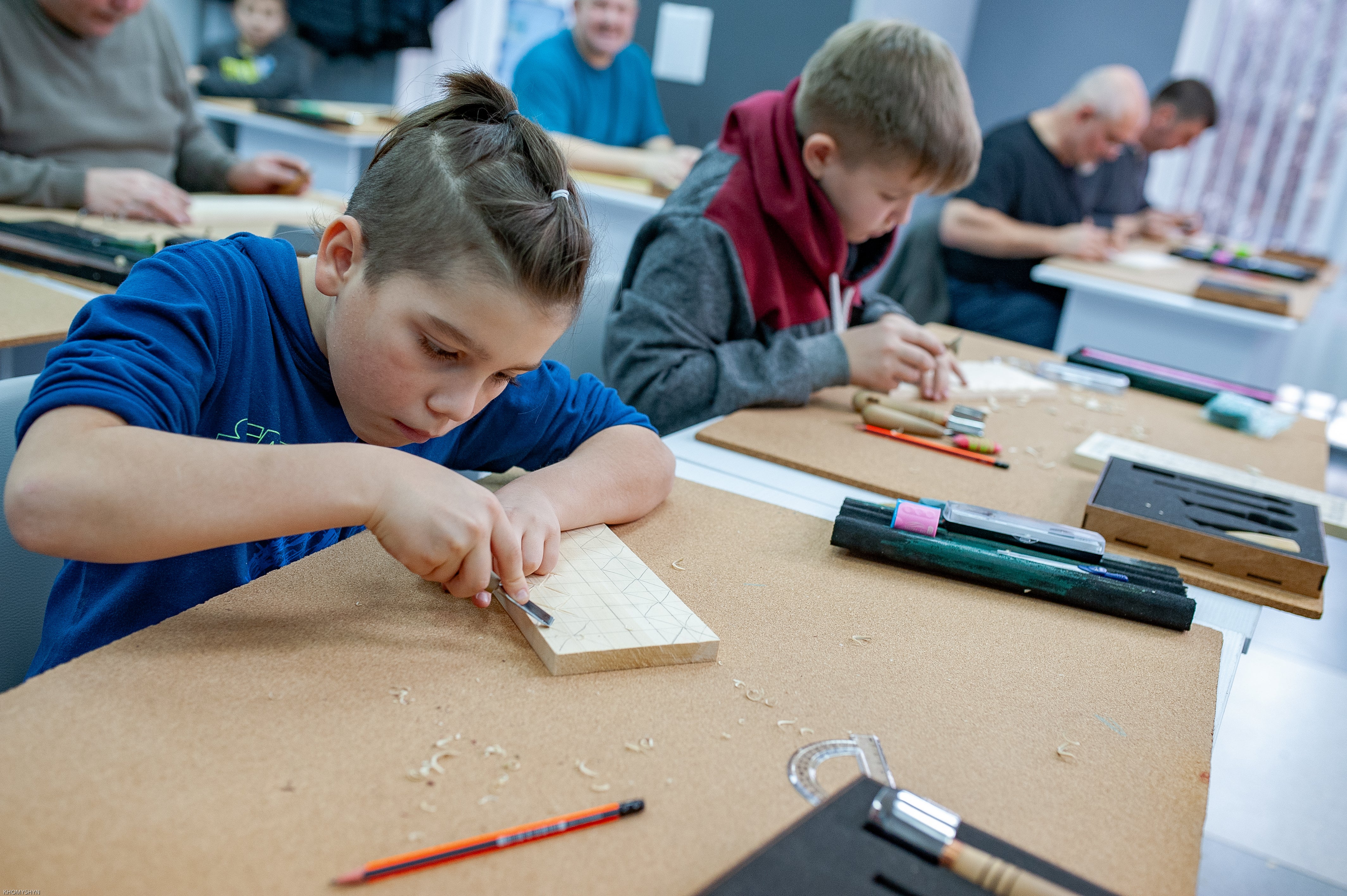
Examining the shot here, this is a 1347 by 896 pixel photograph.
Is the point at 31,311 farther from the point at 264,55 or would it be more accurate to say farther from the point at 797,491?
the point at 264,55

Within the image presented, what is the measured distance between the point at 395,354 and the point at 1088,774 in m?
0.57

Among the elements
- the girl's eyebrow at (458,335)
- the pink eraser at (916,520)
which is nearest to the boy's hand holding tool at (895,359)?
the pink eraser at (916,520)

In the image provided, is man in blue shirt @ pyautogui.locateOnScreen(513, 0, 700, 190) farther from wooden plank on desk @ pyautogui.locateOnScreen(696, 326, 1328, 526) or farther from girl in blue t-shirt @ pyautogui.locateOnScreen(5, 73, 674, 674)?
girl in blue t-shirt @ pyautogui.locateOnScreen(5, 73, 674, 674)

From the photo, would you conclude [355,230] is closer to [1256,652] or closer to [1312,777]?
[1312,777]

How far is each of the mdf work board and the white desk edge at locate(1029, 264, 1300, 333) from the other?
2073 millimetres

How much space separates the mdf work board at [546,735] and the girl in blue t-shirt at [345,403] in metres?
0.07

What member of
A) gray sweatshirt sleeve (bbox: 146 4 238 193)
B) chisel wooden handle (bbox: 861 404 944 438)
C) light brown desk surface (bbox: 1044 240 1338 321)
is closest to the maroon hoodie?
chisel wooden handle (bbox: 861 404 944 438)

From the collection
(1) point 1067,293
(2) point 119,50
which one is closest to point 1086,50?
(1) point 1067,293

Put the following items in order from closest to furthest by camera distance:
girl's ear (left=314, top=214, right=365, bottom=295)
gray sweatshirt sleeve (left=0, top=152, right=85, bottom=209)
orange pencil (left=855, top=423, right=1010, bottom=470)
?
girl's ear (left=314, top=214, right=365, bottom=295)
orange pencil (left=855, top=423, right=1010, bottom=470)
gray sweatshirt sleeve (left=0, top=152, right=85, bottom=209)

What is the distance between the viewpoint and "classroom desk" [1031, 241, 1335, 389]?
Answer: 2.64 meters

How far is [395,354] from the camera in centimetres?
79

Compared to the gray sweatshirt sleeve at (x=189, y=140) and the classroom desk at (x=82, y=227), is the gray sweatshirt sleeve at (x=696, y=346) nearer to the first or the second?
the classroom desk at (x=82, y=227)

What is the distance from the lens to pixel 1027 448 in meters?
1.33

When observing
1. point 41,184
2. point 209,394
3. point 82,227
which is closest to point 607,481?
point 209,394
